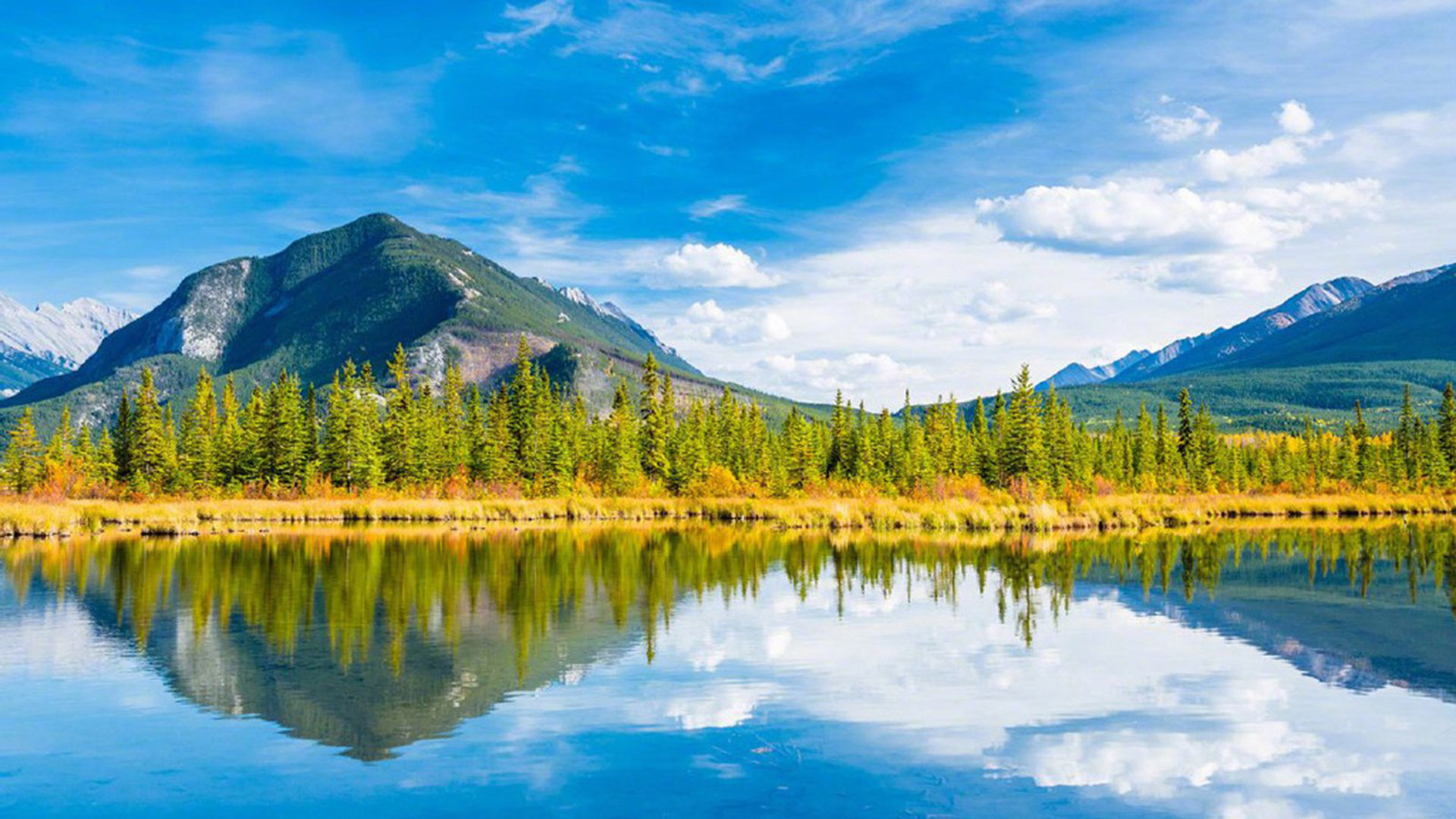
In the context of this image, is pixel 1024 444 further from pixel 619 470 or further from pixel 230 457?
pixel 230 457

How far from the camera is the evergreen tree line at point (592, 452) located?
86.6 metres

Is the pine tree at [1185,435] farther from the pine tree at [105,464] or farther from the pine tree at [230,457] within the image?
the pine tree at [105,464]

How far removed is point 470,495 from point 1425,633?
7089cm

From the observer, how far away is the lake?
1237cm

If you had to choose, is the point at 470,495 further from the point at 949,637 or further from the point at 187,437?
the point at 949,637

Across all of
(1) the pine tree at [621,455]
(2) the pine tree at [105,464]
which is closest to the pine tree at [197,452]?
(2) the pine tree at [105,464]

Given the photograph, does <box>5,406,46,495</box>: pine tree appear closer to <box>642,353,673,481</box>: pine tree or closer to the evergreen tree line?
the evergreen tree line

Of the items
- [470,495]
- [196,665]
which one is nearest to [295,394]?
[470,495]

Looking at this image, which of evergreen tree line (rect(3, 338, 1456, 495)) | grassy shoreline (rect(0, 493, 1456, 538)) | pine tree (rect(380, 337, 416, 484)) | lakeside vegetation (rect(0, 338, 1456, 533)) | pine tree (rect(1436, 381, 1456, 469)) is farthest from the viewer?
pine tree (rect(1436, 381, 1456, 469))

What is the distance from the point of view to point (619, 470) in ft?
290

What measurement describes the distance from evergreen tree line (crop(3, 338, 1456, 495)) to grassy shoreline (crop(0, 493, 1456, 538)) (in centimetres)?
875

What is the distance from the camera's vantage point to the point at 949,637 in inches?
925

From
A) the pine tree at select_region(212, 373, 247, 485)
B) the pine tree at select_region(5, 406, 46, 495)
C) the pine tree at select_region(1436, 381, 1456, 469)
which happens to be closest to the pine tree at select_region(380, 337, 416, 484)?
the pine tree at select_region(212, 373, 247, 485)

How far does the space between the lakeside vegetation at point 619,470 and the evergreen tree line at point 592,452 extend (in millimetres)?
250
